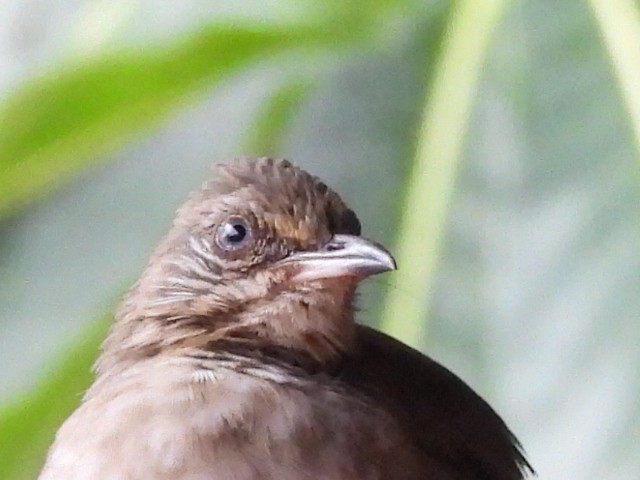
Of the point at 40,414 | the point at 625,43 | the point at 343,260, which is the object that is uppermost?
the point at 625,43

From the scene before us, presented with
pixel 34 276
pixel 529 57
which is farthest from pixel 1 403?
pixel 529 57

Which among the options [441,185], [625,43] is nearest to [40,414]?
[441,185]

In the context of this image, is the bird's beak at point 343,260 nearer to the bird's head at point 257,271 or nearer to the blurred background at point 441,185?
the bird's head at point 257,271

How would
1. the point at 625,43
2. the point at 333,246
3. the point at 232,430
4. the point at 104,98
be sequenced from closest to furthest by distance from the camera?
the point at 232,430
the point at 333,246
the point at 104,98
the point at 625,43

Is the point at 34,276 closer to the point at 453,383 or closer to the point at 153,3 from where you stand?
the point at 153,3

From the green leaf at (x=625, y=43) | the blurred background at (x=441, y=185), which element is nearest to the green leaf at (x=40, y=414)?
the blurred background at (x=441, y=185)

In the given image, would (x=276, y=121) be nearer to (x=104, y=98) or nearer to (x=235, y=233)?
(x=104, y=98)

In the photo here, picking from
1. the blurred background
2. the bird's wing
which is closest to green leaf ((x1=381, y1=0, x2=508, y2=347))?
the blurred background
